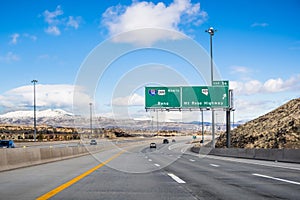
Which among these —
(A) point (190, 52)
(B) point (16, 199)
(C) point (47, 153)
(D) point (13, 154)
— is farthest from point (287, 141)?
(B) point (16, 199)

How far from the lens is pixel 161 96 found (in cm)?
4288

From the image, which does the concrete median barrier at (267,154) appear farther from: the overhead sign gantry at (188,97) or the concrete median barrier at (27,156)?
the concrete median barrier at (27,156)

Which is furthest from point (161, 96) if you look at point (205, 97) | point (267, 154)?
point (267, 154)

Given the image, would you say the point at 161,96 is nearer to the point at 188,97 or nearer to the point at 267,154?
the point at 188,97

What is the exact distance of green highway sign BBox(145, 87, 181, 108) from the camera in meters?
42.6

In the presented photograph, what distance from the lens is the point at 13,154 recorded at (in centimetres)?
1848

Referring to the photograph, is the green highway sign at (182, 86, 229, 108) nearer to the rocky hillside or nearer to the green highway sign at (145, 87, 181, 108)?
the green highway sign at (145, 87, 181, 108)

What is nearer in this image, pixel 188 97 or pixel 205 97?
pixel 205 97

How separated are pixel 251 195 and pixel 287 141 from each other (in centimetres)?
4101

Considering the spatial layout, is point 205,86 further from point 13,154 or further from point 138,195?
point 138,195

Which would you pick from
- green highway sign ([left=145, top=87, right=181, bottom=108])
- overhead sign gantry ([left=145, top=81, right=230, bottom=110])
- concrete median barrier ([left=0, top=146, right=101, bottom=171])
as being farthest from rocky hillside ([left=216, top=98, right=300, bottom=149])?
concrete median barrier ([left=0, top=146, right=101, bottom=171])

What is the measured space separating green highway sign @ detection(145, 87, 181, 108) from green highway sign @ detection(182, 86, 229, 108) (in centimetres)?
97

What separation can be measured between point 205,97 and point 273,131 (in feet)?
56.4

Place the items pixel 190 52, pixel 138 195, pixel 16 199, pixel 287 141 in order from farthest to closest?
pixel 287 141
pixel 190 52
pixel 138 195
pixel 16 199
